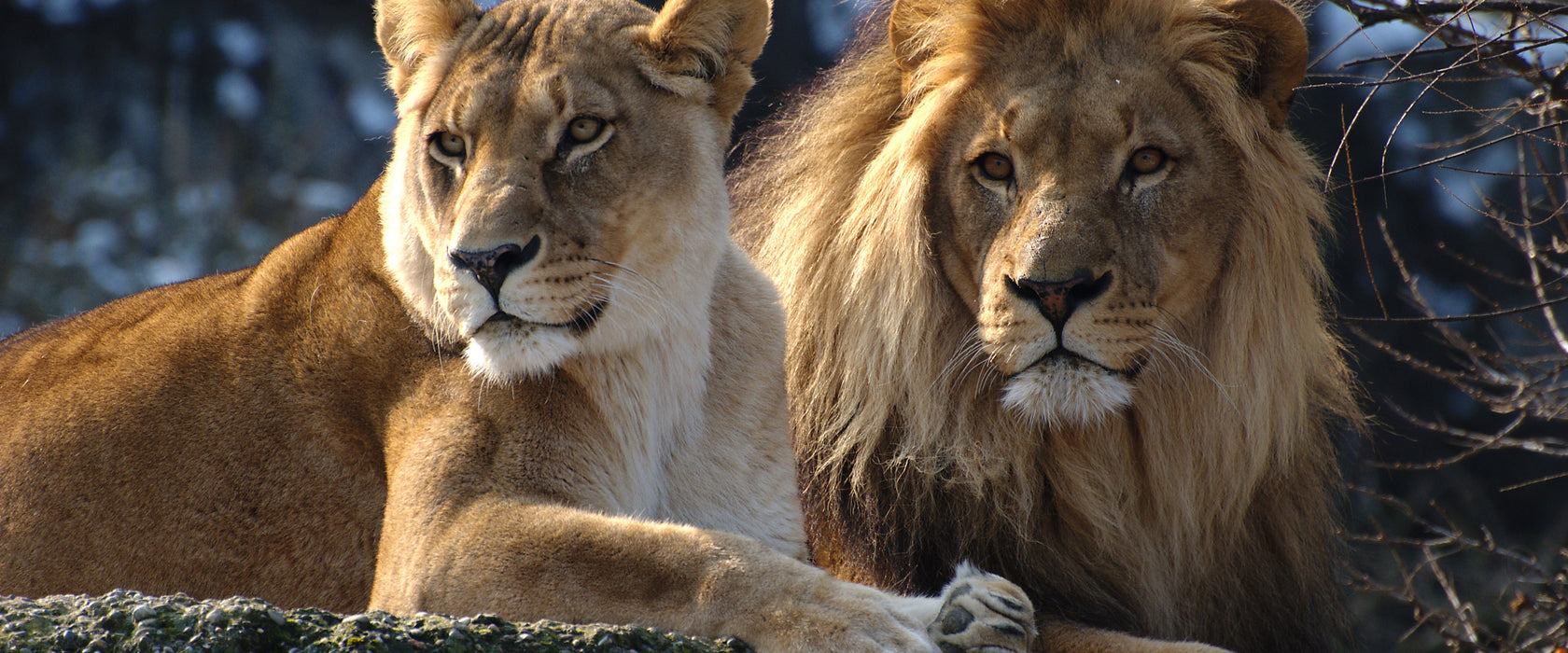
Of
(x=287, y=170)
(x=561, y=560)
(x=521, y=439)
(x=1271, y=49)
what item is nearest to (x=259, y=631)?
(x=561, y=560)

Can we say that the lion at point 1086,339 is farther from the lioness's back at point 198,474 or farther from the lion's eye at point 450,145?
the lioness's back at point 198,474

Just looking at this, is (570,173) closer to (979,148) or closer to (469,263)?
(469,263)

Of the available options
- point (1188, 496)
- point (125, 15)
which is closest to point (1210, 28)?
point (1188, 496)

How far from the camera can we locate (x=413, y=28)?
294 centimetres

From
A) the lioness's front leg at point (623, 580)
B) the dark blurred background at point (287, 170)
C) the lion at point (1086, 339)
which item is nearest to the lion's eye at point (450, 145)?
the lioness's front leg at point (623, 580)

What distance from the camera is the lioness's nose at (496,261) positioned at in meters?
2.43

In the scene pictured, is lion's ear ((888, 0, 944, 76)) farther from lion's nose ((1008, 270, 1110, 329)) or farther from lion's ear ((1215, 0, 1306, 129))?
lion's nose ((1008, 270, 1110, 329))

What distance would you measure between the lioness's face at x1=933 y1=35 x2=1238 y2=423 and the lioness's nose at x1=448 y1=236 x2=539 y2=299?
1036mm

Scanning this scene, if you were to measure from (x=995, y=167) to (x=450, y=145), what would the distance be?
4.03 feet

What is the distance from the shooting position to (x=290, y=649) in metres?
2.05

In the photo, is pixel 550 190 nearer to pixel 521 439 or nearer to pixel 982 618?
pixel 521 439

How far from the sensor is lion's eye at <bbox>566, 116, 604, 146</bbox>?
2.67 m

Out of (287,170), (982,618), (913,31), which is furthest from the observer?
(287,170)

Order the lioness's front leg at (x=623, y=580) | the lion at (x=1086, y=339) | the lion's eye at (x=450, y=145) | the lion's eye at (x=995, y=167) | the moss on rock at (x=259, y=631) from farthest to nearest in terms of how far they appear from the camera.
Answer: the lion's eye at (x=995, y=167), the lion at (x=1086, y=339), the lion's eye at (x=450, y=145), the lioness's front leg at (x=623, y=580), the moss on rock at (x=259, y=631)
